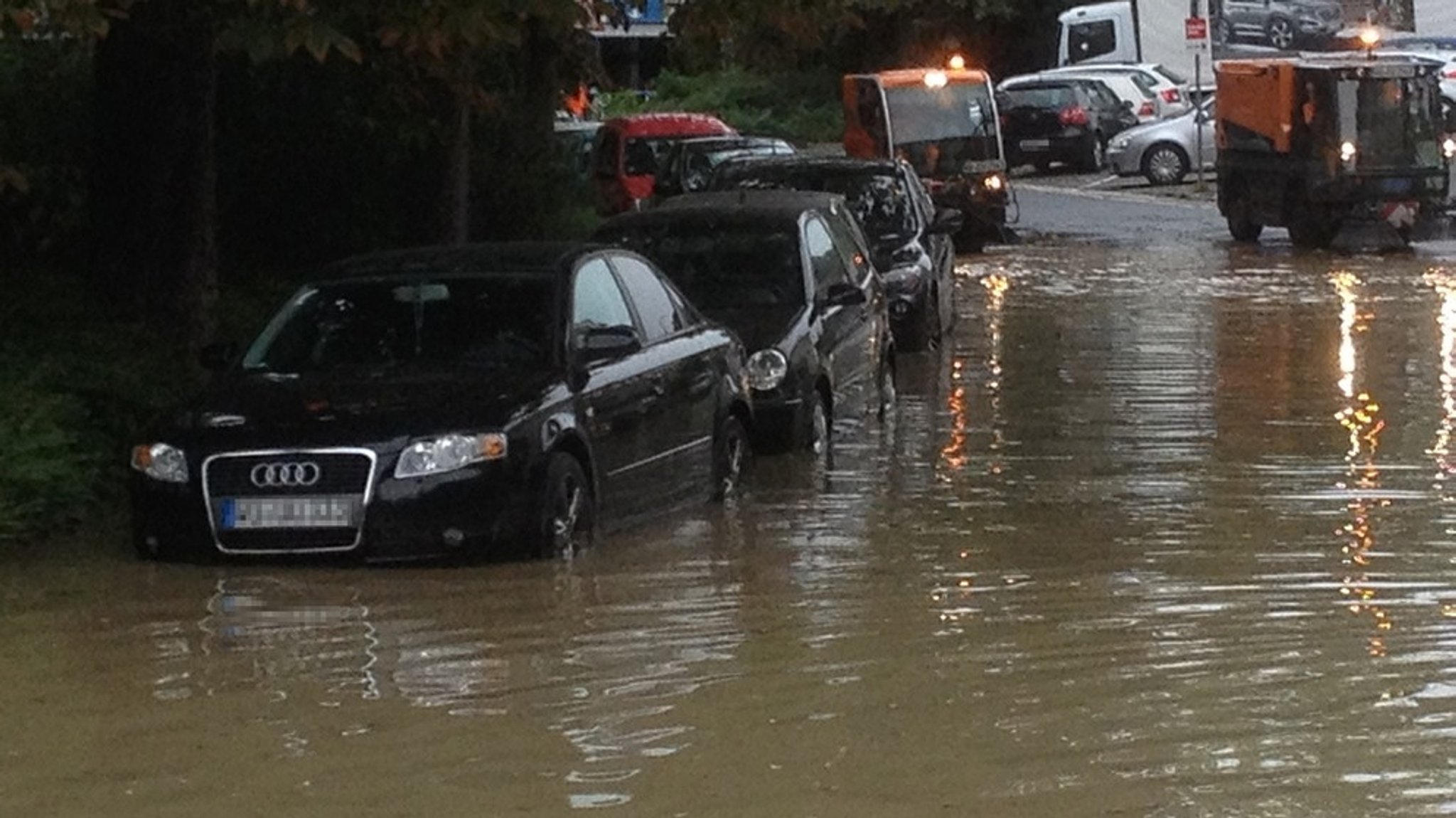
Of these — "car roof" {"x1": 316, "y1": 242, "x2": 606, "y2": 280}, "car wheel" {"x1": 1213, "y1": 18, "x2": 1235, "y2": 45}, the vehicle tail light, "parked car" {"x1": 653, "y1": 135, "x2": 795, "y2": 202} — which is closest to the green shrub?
"car roof" {"x1": 316, "y1": 242, "x2": 606, "y2": 280}

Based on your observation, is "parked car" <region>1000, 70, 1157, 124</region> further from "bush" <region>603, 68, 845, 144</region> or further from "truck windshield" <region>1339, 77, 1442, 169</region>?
"truck windshield" <region>1339, 77, 1442, 169</region>

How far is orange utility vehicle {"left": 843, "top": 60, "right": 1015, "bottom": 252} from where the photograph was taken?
3628cm

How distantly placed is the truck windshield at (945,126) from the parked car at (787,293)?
1861 centimetres

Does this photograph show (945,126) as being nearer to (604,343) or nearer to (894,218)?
→ (894,218)

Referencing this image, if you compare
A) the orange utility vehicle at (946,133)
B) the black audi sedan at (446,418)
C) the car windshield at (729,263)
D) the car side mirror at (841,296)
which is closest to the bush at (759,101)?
the orange utility vehicle at (946,133)

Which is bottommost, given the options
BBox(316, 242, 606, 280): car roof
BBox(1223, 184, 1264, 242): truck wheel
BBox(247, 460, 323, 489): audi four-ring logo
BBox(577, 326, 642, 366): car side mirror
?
BBox(1223, 184, 1264, 242): truck wheel

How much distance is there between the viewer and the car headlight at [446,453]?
11.3 metres

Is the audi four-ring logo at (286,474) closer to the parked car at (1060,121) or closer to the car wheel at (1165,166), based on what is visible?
the car wheel at (1165,166)

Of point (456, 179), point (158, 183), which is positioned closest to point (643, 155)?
point (456, 179)

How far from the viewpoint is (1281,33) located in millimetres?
49594

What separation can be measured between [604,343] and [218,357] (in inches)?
66.8

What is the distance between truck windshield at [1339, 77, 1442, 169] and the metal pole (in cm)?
813

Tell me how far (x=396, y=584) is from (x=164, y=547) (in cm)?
102

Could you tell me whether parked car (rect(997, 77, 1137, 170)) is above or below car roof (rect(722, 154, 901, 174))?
below
